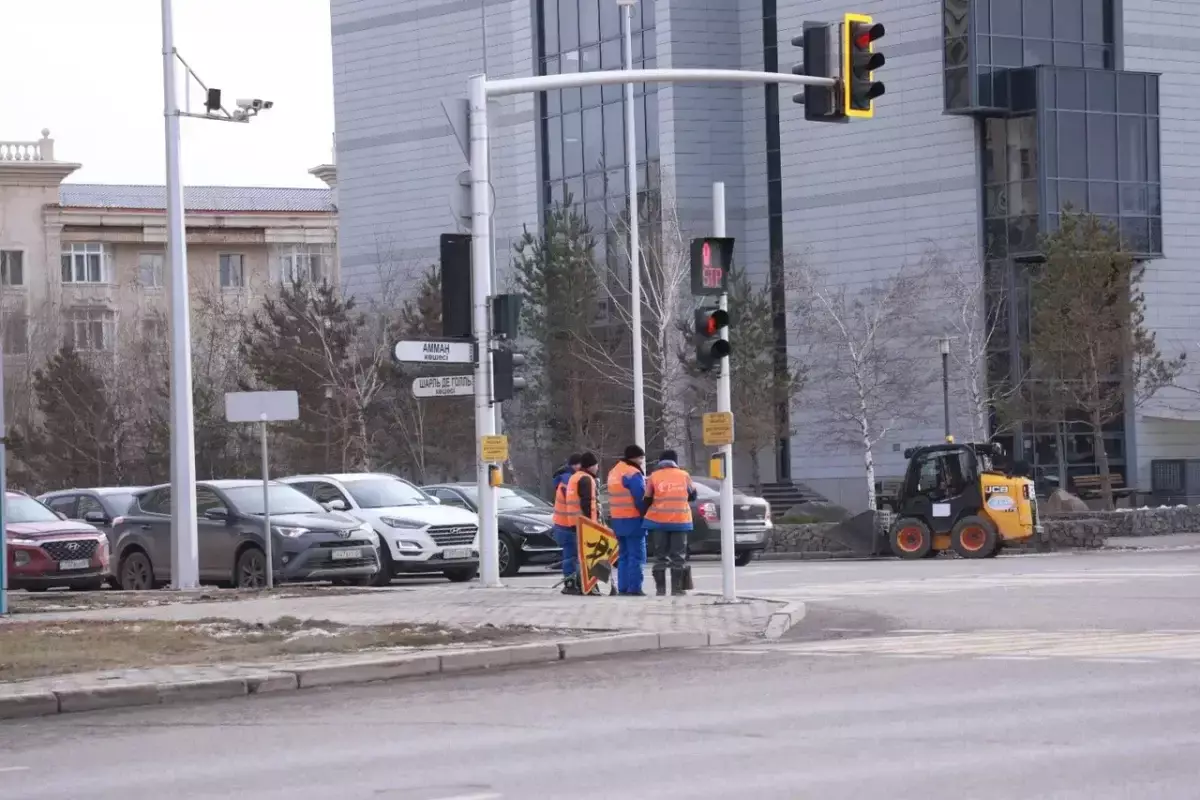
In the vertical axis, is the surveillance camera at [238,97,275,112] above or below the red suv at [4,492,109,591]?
above

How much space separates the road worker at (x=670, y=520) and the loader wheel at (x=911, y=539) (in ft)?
→ 44.2

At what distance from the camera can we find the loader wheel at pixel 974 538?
33.1 m

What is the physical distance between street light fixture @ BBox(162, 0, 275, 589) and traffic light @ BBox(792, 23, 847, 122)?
30.4 feet

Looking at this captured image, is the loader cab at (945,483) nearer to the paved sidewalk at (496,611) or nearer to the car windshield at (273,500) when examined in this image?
the car windshield at (273,500)

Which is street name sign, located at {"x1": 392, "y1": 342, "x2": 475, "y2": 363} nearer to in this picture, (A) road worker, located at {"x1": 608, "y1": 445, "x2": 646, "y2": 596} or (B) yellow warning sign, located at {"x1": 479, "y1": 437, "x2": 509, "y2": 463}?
(B) yellow warning sign, located at {"x1": 479, "y1": 437, "x2": 509, "y2": 463}

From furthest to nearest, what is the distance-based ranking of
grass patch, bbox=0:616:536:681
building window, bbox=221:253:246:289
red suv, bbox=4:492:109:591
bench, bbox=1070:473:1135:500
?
building window, bbox=221:253:246:289, bench, bbox=1070:473:1135:500, red suv, bbox=4:492:109:591, grass patch, bbox=0:616:536:681

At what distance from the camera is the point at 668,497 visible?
820 inches

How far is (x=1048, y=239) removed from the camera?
45.9 m

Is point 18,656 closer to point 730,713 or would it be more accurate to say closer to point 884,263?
point 730,713

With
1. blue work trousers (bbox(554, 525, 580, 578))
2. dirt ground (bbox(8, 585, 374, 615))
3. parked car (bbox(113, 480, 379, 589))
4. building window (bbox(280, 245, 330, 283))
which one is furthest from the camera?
building window (bbox(280, 245, 330, 283))

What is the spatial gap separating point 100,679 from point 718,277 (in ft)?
27.4

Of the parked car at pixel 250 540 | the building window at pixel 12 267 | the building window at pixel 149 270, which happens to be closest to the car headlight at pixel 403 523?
the parked car at pixel 250 540

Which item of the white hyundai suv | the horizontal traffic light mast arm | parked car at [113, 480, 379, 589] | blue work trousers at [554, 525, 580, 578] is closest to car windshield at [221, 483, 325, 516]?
parked car at [113, 480, 379, 589]

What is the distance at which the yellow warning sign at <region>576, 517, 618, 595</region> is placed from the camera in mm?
21609
